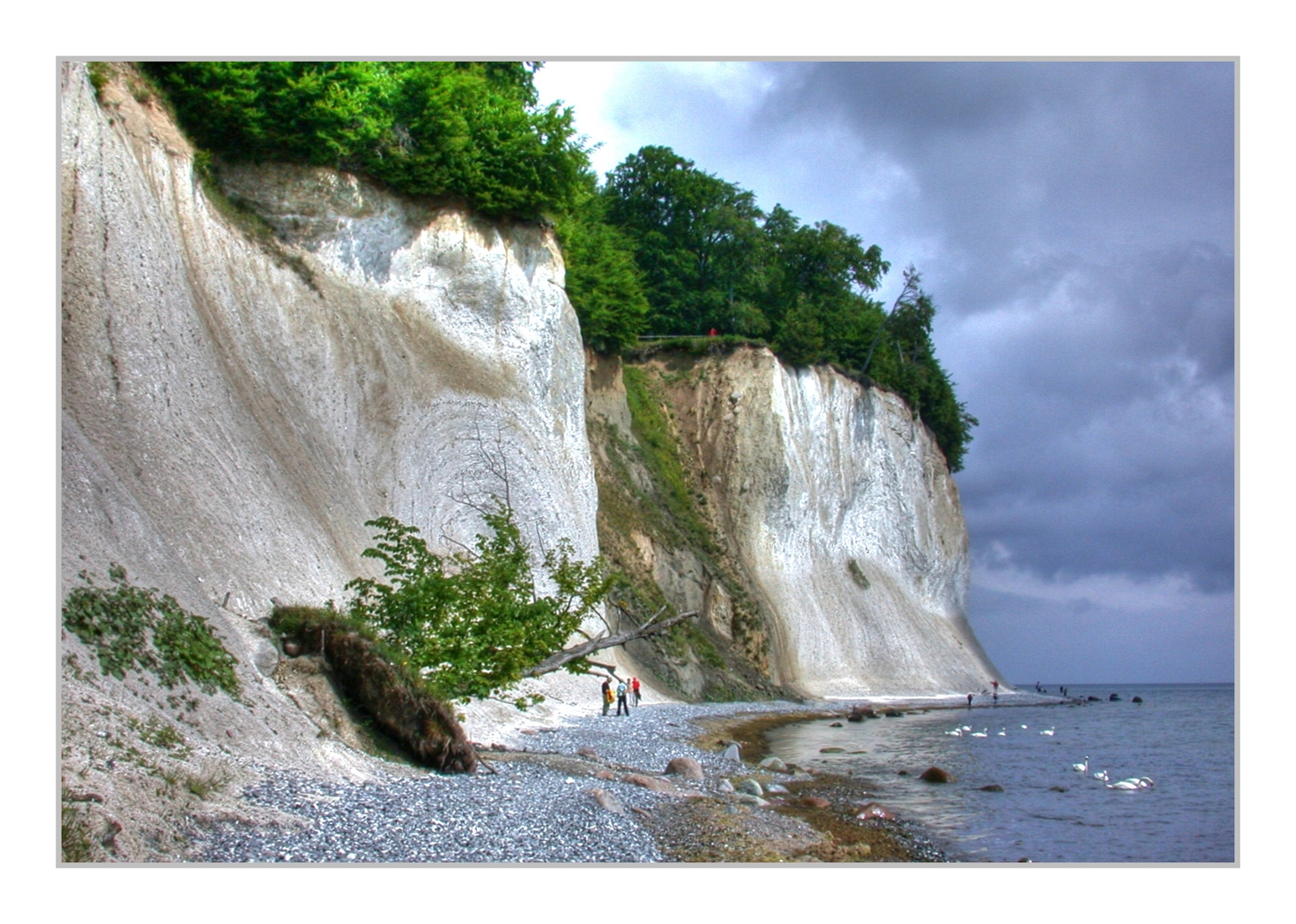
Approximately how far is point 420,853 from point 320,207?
19.2 metres

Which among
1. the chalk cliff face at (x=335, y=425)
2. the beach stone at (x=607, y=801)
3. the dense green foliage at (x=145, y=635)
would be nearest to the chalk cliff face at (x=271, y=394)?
the chalk cliff face at (x=335, y=425)

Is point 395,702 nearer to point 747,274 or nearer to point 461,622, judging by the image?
point 461,622

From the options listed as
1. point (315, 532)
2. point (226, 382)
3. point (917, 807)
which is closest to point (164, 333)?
point (226, 382)

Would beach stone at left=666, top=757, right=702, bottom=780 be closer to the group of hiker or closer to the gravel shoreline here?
the gravel shoreline

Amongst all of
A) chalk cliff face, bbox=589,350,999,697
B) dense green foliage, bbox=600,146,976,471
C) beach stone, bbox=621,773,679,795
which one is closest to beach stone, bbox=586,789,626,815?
beach stone, bbox=621,773,679,795

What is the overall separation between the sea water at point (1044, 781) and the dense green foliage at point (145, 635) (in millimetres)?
8107

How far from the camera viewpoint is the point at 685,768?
14.8 metres

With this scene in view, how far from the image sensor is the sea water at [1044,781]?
12.6m

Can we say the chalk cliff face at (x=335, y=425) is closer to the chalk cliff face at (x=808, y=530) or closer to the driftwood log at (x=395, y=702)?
the chalk cliff face at (x=808, y=530)

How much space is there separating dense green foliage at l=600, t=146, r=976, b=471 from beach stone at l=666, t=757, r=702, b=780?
109 ft

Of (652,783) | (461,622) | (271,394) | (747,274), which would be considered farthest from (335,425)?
(747,274)

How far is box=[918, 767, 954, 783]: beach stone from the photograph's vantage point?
18.3m

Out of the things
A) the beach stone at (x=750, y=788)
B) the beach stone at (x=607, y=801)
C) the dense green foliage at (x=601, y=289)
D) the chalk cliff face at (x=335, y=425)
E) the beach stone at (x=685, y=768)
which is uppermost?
the dense green foliage at (x=601, y=289)

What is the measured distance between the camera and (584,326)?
38.2 metres
